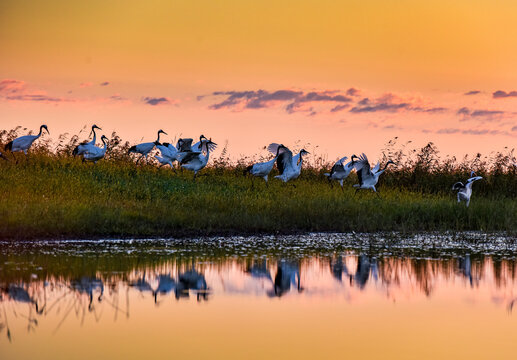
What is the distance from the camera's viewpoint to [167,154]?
22781 millimetres

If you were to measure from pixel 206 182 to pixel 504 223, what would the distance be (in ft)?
25.5

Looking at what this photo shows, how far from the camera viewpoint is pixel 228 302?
9344mm

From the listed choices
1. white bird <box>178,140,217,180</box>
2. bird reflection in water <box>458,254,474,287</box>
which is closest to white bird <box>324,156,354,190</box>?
white bird <box>178,140,217,180</box>

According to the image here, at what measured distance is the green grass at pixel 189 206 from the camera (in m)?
14.7

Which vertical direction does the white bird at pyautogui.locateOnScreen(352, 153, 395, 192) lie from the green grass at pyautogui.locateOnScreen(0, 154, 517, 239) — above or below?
above

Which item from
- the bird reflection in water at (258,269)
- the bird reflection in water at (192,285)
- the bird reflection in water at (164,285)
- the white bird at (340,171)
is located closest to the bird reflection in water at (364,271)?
the bird reflection in water at (258,269)

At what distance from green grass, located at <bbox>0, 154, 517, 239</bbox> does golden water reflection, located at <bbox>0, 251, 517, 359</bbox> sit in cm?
268

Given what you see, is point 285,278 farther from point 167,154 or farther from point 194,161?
point 167,154

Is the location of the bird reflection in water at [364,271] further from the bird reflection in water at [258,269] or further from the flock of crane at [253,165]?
the flock of crane at [253,165]

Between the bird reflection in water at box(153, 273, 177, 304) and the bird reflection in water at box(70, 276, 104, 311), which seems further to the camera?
the bird reflection in water at box(153, 273, 177, 304)

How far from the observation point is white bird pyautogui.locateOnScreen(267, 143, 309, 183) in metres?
20.0

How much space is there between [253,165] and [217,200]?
12.0 feet

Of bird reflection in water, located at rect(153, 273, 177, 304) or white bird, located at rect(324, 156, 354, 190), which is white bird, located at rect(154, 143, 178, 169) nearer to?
white bird, located at rect(324, 156, 354, 190)

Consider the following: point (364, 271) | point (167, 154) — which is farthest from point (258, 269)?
point (167, 154)
